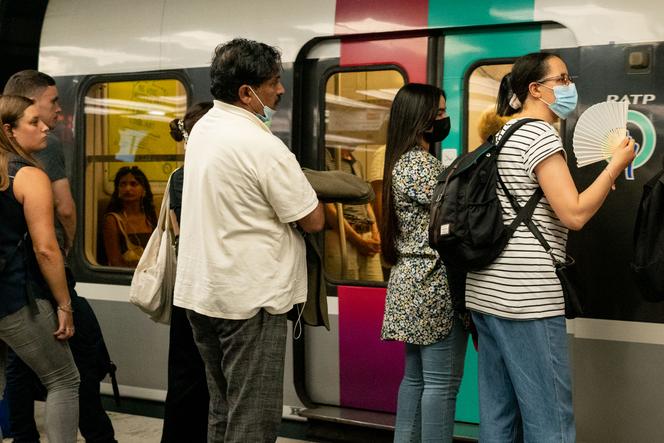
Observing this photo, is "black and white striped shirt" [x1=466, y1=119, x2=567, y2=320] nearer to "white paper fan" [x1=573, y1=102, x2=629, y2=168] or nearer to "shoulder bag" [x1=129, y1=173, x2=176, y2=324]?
"white paper fan" [x1=573, y1=102, x2=629, y2=168]

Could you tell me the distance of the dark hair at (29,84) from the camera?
3.96 metres

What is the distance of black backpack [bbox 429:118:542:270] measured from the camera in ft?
8.82

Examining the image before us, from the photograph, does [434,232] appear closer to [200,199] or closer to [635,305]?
[200,199]

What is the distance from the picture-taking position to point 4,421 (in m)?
4.57

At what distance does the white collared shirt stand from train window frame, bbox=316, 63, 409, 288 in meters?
1.51

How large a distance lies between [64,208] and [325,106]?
1.37 m

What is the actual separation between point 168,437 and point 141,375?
1438mm

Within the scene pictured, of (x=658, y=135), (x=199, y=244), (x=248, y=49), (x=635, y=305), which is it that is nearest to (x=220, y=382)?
(x=199, y=244)

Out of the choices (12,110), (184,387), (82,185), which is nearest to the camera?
(12,110)

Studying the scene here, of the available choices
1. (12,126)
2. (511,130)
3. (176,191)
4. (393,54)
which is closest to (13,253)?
(12,126)

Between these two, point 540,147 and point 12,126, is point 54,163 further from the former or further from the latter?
point 540,147

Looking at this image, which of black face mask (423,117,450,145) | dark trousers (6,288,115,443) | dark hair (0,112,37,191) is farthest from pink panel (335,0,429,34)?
dark trousers (6,288,115,443)

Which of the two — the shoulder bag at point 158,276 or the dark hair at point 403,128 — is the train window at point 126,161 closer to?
the shoulder bag at point 158,276

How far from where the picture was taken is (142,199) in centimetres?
505
